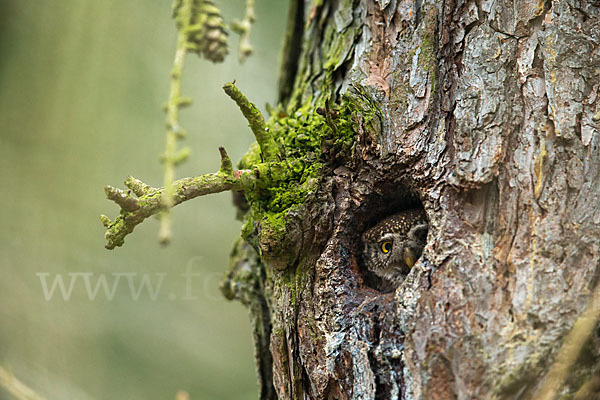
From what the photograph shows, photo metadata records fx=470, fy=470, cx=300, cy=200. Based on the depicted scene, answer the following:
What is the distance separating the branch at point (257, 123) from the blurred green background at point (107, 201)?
0.96 meters

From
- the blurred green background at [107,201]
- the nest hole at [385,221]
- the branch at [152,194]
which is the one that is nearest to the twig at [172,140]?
the branch at [152,194]

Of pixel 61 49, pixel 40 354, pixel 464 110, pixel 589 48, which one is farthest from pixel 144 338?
pixel 589 48

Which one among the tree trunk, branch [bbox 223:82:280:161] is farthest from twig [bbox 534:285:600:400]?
branch [bbox 223:82:280:161]

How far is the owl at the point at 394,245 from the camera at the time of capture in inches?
90.0

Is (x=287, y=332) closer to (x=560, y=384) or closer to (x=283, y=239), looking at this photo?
(x=283, y=239)

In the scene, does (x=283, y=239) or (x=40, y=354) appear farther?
(x=40, y=354)

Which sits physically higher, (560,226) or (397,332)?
(560,226)

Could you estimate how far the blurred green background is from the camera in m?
2.70

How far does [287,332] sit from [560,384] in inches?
38.0


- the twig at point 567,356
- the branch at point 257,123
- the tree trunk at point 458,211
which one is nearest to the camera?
the twig at point 567,356

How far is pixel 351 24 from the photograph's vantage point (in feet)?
7.52

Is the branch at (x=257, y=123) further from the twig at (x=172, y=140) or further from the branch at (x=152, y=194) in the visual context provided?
the twig at (x=172, y=140)

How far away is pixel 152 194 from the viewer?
65.1 inches

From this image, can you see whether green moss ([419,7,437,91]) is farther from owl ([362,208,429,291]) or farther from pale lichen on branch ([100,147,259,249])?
pale lichen on branch ([100,147,259,249])
